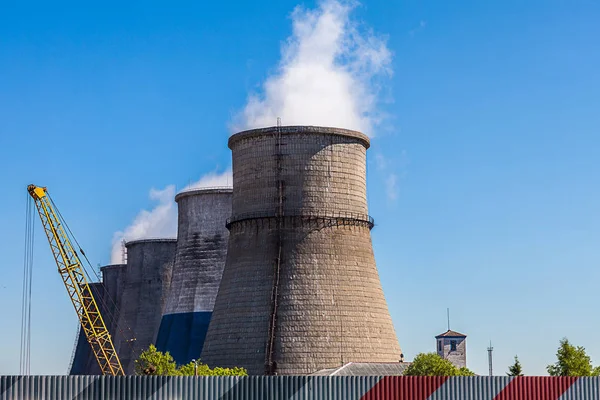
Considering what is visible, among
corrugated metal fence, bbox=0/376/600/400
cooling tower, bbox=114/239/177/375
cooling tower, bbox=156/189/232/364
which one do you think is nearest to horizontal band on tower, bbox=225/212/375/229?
cooling tower, bbox=156/189/232/364

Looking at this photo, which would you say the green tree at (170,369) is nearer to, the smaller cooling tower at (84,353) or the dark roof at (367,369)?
the dark roof at (367,369)

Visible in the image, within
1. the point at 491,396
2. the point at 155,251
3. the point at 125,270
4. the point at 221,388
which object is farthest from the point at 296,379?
the point at 125,270

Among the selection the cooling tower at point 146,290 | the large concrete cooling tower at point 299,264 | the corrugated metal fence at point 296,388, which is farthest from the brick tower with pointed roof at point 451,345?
the corrugated metal fence at point 296,388

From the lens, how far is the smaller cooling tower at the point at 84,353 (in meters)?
98.1

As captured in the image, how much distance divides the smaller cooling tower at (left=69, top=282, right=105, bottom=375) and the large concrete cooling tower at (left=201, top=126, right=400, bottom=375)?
121ft

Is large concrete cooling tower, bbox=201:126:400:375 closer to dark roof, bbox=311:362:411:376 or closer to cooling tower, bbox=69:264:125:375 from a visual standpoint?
dark roof, bbox=311:362:411:376

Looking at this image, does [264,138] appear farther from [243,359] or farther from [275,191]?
[243,359]

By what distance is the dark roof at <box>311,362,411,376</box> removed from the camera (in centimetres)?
5556

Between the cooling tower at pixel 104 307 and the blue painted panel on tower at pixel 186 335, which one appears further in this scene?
the cooling tower at pixel 104 307

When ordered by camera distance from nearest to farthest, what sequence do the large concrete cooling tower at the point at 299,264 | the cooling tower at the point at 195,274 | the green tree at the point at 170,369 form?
the green tree at the point at 170,369 < the large concrete cooling tower at the point at 299,264 < the cooling tower at the point at 195,274

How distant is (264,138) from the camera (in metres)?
62.5

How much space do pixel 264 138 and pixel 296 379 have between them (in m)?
30.9

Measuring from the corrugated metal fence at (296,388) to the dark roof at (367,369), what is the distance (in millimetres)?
21276

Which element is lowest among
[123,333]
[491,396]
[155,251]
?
[491,396]
